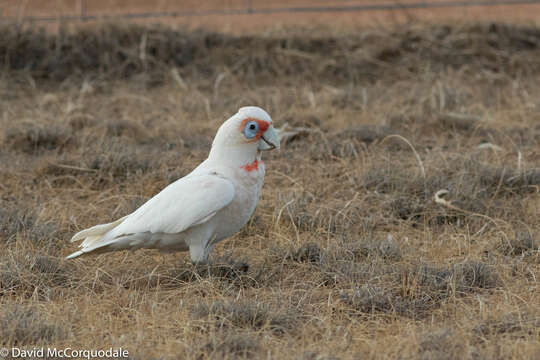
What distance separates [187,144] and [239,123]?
9.34 feet

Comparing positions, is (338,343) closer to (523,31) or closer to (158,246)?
(158,246)

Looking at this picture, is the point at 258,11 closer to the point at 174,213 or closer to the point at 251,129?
the point at 251,129

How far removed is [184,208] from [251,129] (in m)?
0.55

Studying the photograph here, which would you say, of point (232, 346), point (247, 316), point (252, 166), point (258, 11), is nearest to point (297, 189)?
point (252, 166)

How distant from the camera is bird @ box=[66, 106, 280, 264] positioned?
378cm

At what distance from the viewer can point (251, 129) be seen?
3.93m

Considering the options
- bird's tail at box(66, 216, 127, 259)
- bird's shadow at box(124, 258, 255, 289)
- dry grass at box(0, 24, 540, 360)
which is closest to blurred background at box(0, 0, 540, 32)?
dry grass at box(0, 24, 540, 360)

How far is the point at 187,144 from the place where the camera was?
6.71 metres

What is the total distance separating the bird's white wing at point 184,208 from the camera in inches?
148

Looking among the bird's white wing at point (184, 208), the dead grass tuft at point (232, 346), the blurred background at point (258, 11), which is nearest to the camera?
the dead grass tuft at point (232, 346)

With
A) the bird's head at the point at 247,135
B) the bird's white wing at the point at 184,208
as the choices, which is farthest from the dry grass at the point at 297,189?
the bird's head at the point at 247,135

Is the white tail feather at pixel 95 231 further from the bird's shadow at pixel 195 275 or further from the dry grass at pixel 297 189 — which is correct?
the bird's shadow at pixel 195 275

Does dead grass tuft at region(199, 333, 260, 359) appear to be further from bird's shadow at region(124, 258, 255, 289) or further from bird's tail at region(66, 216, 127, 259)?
bird's tail at region(66, 216, 127, 259)

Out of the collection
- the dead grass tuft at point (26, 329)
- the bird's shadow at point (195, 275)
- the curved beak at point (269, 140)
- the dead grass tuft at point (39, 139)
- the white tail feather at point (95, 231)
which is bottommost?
the dead grass tuft at point (39, 139)
